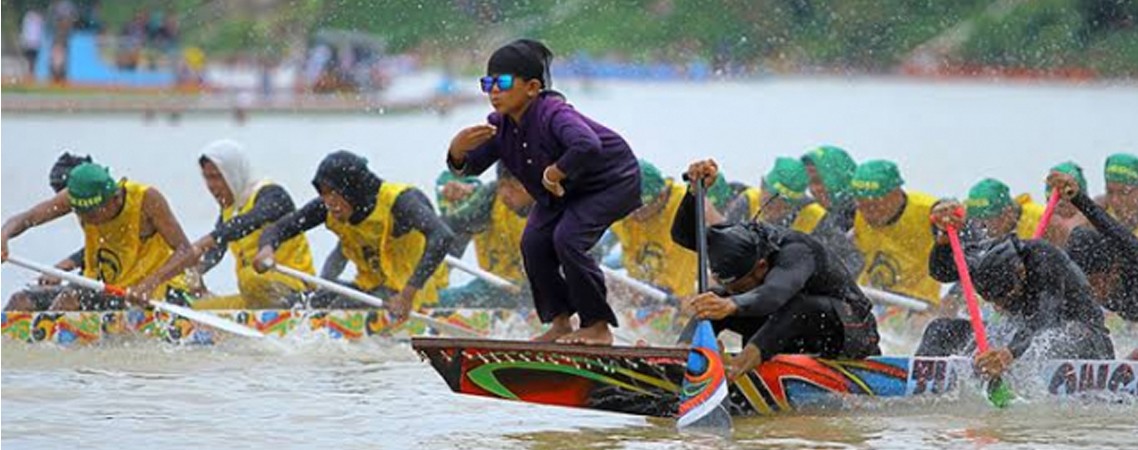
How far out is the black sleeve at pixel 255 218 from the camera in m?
13.0

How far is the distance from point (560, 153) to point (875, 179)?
337 cm

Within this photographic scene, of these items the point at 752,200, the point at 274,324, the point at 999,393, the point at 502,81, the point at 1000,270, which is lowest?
the point at 999,393

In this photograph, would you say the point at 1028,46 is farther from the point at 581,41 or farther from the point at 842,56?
the point at 581,41

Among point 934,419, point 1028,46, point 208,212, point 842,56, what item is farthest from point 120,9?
point 934,419

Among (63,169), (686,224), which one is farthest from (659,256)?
(686,224)

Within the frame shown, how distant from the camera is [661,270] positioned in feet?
44.1

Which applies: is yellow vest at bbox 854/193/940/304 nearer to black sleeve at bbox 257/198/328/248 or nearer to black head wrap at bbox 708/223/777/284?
black sleeve at bbox 257/198/328/248

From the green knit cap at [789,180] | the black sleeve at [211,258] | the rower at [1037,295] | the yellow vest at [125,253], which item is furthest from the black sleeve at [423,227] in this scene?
the rower at [1037,295]

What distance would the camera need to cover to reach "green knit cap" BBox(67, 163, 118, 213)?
12.6 metres

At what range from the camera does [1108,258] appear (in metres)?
10.8

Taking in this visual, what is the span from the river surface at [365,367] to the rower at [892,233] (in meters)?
2.21

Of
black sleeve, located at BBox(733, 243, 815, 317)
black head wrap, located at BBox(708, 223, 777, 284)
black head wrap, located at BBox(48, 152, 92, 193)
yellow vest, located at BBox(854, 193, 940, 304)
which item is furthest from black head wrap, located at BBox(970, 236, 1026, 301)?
black head wrap, located at BBox(48, 152, 92, 193)

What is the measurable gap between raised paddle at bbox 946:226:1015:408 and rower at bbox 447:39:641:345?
3.80 feet

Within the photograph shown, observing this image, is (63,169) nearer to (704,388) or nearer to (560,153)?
(560,153)
